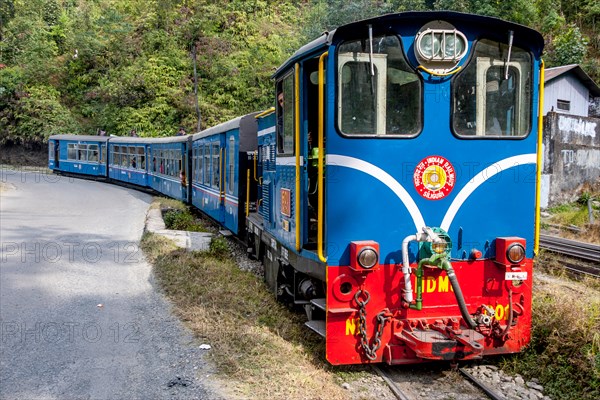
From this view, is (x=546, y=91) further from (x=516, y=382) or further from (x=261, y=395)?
(x=261, y=395)

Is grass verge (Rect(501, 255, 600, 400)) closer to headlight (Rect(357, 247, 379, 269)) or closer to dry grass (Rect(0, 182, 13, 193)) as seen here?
headlight (Rect(357, 247, 379, 269))

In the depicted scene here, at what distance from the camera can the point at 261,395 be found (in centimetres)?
486

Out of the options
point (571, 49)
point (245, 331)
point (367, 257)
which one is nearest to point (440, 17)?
point (367, 257)

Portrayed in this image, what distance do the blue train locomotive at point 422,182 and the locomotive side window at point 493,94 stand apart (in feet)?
0.04

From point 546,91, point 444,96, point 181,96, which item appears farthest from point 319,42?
point 181,96

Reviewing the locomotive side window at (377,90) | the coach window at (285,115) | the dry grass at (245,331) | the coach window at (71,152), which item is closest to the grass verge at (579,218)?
the dry grass at (245,331)

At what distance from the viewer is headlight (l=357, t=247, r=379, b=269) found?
202 inches

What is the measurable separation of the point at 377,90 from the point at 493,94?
1.23 metres

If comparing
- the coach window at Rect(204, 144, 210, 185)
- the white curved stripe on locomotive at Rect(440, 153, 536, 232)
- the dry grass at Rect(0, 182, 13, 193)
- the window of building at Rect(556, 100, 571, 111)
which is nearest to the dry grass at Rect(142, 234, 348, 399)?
the white curved stripe on locomotive at Rect(440, 153, 536, 232)

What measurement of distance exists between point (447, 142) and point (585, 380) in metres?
2.55

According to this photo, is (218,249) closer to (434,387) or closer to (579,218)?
(434,387)

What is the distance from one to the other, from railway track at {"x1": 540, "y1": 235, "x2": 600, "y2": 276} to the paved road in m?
8.21

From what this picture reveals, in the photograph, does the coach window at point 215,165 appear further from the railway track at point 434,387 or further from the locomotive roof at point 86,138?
the locomotive roof at point 86,138

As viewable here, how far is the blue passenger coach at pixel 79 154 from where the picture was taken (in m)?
31.9
